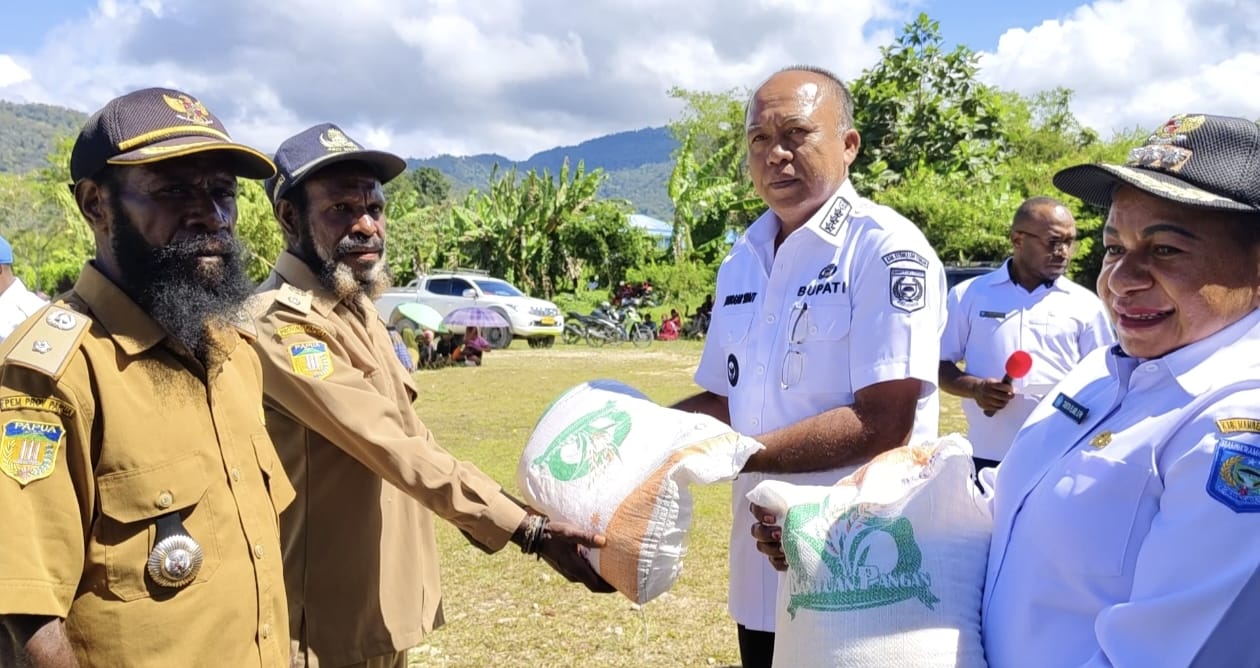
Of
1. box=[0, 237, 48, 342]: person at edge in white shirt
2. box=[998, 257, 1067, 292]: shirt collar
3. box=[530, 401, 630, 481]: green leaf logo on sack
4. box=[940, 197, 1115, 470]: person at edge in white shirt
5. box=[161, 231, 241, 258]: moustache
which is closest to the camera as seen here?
box=[161, 231, 241, 258]: moustache

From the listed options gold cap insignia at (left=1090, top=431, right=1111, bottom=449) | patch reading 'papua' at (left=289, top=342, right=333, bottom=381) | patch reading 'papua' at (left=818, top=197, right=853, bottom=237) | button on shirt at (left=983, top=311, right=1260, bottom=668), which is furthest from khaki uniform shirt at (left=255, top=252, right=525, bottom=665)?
gold cap insignia at (left=1090, top=431, right=1111, bottom=449)

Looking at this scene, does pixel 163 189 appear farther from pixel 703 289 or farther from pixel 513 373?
pixel 703 289

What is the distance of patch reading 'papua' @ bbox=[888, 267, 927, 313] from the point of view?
6.91 ft

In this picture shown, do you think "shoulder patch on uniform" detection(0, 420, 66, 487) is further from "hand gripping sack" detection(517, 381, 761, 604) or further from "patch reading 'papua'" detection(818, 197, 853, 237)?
"patch reading 'papua'" detection(818, 197, 853, 237)

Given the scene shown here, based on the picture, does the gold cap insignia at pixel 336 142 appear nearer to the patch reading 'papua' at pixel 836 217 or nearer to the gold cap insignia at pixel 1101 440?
the patch reading 'papua' at pixel 836 217

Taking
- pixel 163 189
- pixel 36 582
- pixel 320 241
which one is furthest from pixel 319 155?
pixel 36 582

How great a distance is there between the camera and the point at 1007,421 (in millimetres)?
4477

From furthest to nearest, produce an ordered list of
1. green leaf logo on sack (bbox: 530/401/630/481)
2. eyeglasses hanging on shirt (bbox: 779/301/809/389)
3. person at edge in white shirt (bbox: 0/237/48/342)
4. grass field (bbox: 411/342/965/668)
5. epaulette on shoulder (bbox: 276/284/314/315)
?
person at edge in white shirt (bbox: 0/237/48/342) → grass field (bbox: 411/342/965/668) → epaulette on shoulder (bbox: 276/284/314/315) → eyeglasses hanging on shirt (bbox: 779/301/809/389) → green leaf logo on sack (bbox: 530/401/630/481)

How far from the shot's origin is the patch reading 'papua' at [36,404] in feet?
5.09

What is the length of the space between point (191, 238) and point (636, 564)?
48.2 inches

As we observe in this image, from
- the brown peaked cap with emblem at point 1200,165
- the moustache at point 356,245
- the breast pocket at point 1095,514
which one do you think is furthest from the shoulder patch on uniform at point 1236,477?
the moustache at point 356,245

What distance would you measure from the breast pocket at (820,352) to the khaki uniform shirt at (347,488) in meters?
0.83

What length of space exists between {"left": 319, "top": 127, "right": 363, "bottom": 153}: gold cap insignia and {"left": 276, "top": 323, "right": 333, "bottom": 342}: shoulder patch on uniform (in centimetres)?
57

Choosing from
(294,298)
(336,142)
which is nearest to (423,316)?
(336,142)
